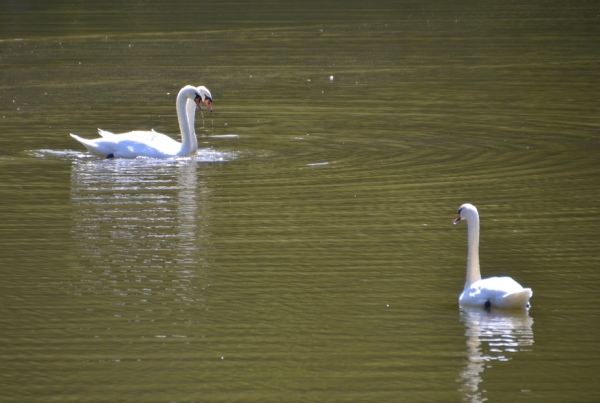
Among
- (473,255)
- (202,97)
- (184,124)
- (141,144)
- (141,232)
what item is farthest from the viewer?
(202,97)

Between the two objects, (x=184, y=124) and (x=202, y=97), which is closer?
(x=184, y=124)

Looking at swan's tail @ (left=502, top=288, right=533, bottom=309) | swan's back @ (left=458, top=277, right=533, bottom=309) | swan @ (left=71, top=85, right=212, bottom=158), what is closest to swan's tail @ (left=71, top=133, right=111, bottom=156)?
swan @ (left=71, top=85, right=212, bottom=158)

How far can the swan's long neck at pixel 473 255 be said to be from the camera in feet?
29.7

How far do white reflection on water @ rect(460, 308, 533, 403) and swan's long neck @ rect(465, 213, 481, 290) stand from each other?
10.8 inches

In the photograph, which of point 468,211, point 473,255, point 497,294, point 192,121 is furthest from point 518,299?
point 192,121

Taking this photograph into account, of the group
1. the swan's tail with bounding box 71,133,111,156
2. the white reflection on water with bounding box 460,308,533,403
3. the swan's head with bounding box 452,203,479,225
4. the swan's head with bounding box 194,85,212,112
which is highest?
the swan's head with bounding box 194,85,212,112

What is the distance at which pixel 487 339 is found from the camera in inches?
322

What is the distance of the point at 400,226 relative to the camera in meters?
11.4

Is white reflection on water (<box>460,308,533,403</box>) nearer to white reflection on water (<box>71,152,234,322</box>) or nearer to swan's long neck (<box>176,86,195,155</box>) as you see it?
white reflection on water (<box>71,152,234,322</box>)

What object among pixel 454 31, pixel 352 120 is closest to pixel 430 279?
pixel 352 120

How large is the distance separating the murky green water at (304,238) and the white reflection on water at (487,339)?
0.06ft

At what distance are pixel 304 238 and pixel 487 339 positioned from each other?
311 centimetres

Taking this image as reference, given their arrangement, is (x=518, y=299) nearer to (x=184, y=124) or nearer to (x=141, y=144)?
(x=141, y=144)

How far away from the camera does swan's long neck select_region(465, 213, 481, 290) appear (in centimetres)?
904
